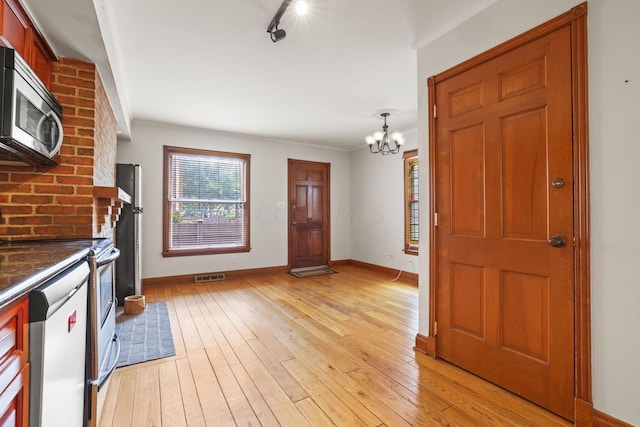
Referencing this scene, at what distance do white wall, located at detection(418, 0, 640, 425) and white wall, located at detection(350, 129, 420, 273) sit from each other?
333 cm

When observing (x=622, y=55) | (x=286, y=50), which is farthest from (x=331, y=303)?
(x=622, y=55)

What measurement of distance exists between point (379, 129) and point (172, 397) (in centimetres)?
439

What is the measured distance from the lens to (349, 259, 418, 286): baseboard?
482 centimetres

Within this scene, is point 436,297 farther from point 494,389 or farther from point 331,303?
point 331,303

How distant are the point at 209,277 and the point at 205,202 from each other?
123cm

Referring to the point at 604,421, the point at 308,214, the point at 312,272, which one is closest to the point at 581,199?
the point at 604,421

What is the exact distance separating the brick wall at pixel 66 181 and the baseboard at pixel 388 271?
13.8 ft

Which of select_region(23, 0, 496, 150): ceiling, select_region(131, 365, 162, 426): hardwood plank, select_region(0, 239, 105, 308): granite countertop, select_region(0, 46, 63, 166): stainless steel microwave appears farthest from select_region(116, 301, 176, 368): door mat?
select_region(23, 0, 496, 150): ceiling

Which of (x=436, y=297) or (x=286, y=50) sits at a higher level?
(x=286, y=50)

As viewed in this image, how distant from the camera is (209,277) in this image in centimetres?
482

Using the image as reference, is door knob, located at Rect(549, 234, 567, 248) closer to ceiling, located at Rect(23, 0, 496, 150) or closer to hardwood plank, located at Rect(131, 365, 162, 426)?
ceiling, located at Rect(23, 0, 496, 150)

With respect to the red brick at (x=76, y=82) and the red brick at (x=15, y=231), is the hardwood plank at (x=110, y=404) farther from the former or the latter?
the red brick at (x=76, y=82)

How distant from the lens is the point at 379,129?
4.88 metres

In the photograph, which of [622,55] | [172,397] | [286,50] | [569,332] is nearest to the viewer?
[622,55]
